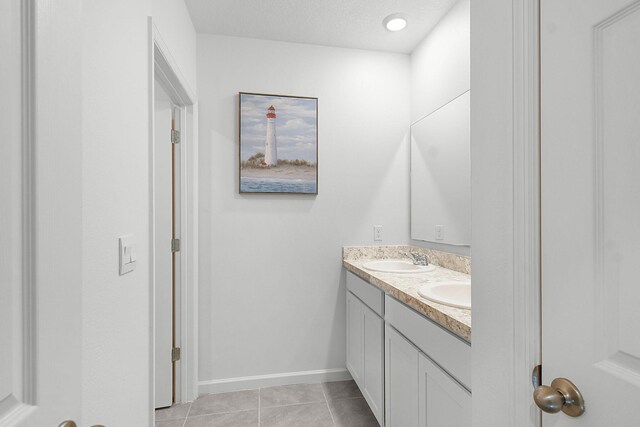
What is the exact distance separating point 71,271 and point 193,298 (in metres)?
1.75

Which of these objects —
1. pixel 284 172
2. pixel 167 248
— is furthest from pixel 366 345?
pixel 167 248

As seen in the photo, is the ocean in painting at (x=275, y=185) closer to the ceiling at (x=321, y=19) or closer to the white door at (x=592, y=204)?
the ceiling at (x=321, y=19)

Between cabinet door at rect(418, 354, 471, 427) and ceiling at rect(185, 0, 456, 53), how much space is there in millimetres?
1969

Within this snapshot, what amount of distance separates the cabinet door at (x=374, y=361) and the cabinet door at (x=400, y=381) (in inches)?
2.5

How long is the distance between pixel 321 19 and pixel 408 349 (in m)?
2.00

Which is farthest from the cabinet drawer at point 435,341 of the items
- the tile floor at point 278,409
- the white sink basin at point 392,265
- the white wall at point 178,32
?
the white wall at point 178,32

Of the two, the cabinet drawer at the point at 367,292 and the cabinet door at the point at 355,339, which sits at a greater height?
the cabinet drawer at the point at 367,292

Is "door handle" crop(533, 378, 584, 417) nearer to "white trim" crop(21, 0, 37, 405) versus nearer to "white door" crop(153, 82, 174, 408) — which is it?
"white trim" crop(21, 0, 37, 405)

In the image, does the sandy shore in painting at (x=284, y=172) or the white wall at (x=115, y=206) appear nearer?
the white wall at (x=115, y=206)

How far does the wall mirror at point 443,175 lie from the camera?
6.14 ft

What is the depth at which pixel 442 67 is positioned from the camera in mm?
2084

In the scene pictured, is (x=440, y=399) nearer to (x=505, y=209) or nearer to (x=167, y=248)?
(x=505, y=209)

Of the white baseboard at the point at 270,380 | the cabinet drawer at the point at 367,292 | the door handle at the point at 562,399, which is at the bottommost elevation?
the white baseboard at the point at 270,380

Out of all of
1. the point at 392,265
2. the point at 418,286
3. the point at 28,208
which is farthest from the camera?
the point at 392,265
